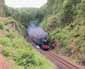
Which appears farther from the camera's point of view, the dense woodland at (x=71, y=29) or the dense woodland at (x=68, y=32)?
the dense woodland at (x=71, y=29)

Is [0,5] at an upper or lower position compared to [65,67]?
upper

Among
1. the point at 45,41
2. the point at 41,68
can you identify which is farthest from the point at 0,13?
the point at 41,68

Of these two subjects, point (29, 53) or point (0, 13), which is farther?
point (0, 13)

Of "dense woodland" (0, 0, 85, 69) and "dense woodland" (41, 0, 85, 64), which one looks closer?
"dense woodland" (0, 0, 85, 69)

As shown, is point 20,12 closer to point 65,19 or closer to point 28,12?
point 28,12

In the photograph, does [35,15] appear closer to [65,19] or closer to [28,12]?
[28,12]

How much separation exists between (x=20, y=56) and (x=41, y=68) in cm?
177

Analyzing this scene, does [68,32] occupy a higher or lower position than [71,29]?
lower

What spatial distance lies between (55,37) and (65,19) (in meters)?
4.74

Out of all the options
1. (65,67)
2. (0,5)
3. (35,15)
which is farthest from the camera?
(35,15)

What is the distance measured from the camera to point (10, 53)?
21938 millimetres

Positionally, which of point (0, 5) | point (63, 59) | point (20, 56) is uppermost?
point (0, 5)

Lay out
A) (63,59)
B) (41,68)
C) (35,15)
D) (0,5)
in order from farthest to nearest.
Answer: (35,15) < (0,5) < (63,59) < (41,68)

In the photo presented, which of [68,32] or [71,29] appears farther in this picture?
[71,29]
